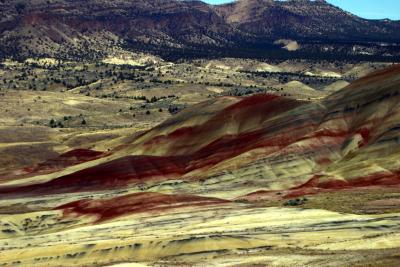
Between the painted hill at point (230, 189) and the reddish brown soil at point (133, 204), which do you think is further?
the reddish brown soil at point (133, 204)

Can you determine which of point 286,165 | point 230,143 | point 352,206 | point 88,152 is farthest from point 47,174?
point 352,206

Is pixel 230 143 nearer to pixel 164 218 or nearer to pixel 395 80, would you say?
pixel 395 80

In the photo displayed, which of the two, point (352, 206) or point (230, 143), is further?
point (230, 143)

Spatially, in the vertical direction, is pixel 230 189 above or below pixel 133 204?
above

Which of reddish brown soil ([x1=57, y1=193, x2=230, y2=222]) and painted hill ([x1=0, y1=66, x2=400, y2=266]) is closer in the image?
painted hill ([x1=0, y1=66, x2=400, y2=266])

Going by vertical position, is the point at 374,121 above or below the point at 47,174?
above

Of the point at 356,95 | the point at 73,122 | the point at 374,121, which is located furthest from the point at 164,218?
the point at 73,122

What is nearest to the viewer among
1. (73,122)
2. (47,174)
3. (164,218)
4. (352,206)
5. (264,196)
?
(352,206)

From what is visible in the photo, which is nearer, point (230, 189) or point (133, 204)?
point (133, 204)

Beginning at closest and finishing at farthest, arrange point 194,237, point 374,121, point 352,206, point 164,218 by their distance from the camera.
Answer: point 194,237
point 352,206
point 164,218
point 374,121
